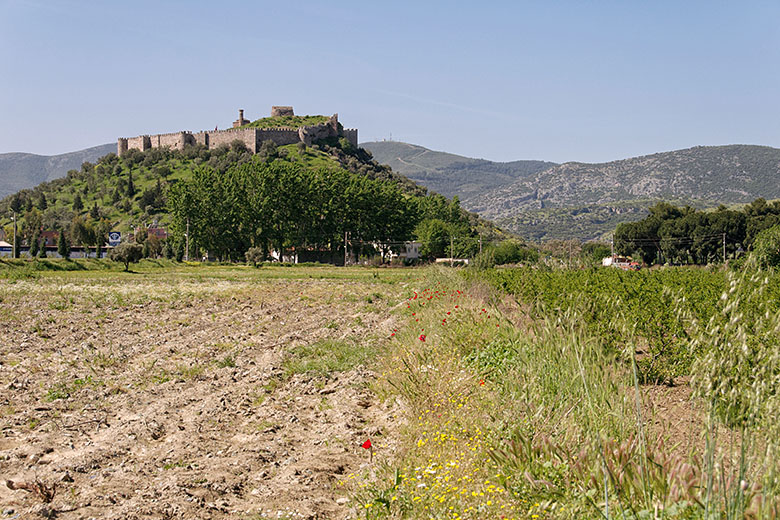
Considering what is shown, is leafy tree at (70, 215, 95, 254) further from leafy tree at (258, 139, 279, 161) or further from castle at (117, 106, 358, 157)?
castle at (117, 106, 358, 157)

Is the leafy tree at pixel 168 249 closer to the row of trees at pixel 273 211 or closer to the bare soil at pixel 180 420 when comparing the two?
the row of trees at pixel 273 211

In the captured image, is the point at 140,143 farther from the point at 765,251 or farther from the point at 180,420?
the point at 765,251

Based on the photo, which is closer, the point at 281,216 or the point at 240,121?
the point at 281,216

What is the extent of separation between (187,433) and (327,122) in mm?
162148

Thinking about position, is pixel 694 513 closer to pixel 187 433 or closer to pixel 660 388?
pixel 660 388

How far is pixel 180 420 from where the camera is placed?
359 inches

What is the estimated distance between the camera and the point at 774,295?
10516mm

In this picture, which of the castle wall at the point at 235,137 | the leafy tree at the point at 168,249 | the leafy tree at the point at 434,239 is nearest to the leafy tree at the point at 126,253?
the leafy tree at the point at 168,249

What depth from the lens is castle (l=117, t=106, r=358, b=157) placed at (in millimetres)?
151250

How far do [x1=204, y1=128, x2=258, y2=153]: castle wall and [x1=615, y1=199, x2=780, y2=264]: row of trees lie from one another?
3327 inches

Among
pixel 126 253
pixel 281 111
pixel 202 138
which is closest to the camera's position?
pixel 126 253

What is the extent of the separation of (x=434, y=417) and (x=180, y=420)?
3.66 meters

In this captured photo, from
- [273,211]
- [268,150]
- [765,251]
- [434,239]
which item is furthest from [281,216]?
[765,251]

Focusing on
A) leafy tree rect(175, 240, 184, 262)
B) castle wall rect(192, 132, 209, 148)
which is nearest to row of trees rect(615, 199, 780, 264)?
leafy tree rect(175, 240, 184, 262)
